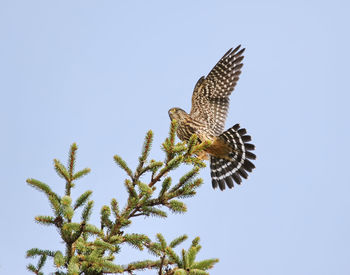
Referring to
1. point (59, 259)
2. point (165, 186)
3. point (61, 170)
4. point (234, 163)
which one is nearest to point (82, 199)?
point (61, 170)

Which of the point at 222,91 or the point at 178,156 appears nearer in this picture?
the point at 178,156

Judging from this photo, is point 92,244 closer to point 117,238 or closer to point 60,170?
point 117,238

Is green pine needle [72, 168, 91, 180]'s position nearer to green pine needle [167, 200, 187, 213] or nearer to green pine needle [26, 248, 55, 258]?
green pine needle [26, 248, 55, 258]

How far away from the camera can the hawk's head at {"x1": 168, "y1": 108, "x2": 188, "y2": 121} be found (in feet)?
25.3

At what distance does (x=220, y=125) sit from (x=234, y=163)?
1.40 meters

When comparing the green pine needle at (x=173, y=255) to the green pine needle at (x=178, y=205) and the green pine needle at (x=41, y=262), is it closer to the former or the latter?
the green pine needle at (x=178, y=205)

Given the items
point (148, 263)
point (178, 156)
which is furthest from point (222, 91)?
point (148, 263)

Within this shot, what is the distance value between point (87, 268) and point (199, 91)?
5758 mm

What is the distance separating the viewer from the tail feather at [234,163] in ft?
23.1

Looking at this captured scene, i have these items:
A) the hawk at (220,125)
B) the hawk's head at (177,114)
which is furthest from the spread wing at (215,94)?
the hawk's head at (177,114)

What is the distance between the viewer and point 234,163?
7266 millimetres

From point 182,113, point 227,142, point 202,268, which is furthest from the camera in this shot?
point 182,113

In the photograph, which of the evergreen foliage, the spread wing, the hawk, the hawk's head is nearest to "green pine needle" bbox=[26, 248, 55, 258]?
the evergreen foliage

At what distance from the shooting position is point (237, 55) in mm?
8727
